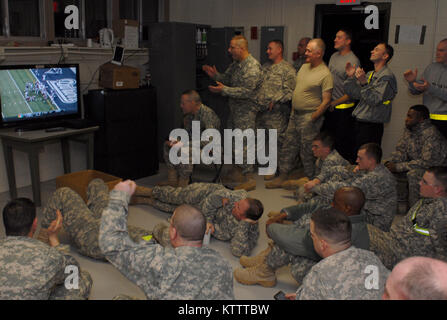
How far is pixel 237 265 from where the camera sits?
3531 millimetres

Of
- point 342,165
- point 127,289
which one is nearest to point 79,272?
point 127,289

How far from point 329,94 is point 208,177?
1.82 metres

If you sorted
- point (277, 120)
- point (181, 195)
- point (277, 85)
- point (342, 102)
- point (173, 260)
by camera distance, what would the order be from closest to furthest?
point (173, 260), point (181, 195), point (342, 102), point (277, 85), point (277, 120)

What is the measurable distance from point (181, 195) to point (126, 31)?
2.65 meters

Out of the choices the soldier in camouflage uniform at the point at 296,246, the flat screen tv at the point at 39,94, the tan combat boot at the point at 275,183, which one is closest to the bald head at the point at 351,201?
the soldier in camouflage uniform at the point at 296,246

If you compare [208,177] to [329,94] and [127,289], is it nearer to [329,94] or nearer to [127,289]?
[329,94]

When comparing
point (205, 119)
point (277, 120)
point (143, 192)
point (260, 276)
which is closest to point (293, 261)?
point (260, 276)

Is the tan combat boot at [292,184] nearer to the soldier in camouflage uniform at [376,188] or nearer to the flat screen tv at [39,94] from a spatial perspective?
the soldier in camouflage uniform at [376,188]

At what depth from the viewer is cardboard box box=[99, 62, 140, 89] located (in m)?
5.30

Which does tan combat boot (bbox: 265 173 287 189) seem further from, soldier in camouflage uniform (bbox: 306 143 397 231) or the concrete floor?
soldier in camouflage uniform (bbox: 306 143 397 231)

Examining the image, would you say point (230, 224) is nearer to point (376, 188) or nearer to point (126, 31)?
point (376, 188)

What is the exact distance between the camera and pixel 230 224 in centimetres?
381

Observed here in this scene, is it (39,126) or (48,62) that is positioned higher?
(48,62)

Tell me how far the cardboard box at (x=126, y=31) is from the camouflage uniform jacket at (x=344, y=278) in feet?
14.9
